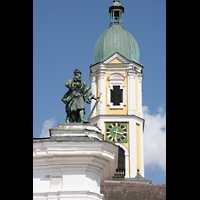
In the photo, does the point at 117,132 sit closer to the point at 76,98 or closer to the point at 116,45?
the point at 116,45

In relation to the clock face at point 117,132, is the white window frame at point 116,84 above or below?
above

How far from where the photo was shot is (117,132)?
153 ft

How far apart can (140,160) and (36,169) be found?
116 ft

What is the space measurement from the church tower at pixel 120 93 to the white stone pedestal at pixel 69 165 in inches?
1315

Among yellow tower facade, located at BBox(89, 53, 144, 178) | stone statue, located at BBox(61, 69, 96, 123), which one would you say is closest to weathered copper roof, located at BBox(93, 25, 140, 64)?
yellow tower facade, located at BBox(89, 53, 144, 178)

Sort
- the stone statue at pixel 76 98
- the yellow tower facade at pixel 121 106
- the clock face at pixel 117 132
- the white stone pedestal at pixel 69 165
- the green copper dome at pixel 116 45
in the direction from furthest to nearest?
the green copper dome at pixel 116 45, the clock face at pixel 117 132, the yellow tower facade at pixel 121 106, the stone statue at pixel 76 98, the white stone pedestal at pixel 69 165

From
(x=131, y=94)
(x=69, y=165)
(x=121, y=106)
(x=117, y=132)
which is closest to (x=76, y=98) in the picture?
(x=69, y=165)

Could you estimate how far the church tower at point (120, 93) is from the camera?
46.3 meters

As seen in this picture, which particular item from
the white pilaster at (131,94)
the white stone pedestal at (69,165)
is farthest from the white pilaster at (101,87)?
the white stone pedestal at (69,165)

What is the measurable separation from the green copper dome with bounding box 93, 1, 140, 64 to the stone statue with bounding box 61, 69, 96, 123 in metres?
37.4

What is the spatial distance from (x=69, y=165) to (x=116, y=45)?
4014cm

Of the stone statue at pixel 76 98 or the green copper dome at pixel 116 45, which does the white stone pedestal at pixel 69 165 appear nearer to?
the stone statue at pixel 76 98
